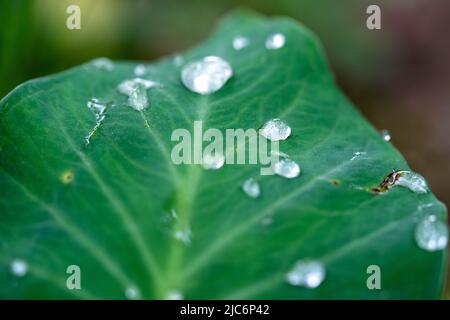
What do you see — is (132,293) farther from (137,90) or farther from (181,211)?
(137,90)

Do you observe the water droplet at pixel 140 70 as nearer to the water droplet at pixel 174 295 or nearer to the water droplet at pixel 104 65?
the water droplet at pixel 104 65

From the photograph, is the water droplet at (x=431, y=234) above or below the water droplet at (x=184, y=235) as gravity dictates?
Answer: below

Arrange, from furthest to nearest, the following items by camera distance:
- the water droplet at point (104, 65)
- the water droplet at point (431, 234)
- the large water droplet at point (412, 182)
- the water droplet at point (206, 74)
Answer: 1. the water droplet at point (104, 65)
2. the water droplet at point (206, 74)
3. the large water droplet at point (412, 182)
4. the water droplet at point (431, 234)

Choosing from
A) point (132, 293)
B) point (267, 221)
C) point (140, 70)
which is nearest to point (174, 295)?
point (132, 293)

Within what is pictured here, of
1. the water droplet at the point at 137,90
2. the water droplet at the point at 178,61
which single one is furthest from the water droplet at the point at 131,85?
the water droplet at the point at 178,61

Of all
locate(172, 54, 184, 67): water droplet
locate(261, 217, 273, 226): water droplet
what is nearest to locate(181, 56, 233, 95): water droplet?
locate(172, 54, 184, 67): water droplet

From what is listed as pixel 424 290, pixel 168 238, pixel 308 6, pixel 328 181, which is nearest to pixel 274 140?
pixel 328 181
